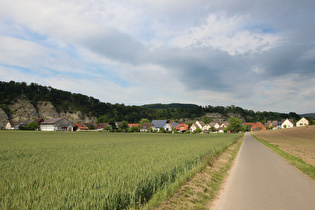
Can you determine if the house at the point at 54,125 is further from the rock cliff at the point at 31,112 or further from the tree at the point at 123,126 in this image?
the rock cliff at the point at 31,112

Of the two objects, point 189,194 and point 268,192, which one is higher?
point 189,194

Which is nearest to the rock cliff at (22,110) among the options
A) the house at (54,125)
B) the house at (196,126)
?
the house at (54,125)

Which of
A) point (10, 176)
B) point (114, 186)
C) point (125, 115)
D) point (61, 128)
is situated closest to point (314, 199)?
point (114, 186)

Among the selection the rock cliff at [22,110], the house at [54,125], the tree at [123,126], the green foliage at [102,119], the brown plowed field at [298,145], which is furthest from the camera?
the green foliage at [102,119]

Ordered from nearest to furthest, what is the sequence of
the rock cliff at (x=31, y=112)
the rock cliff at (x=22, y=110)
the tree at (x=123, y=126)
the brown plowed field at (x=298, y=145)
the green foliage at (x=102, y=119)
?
the brown plowed field at (x=298, y=145) → the tree at (x=123, y=126) → the rock cliff at (x=31, y=112) → the rock cliff at (x=22, y=110) → the green foliage at (x=102, y=119)

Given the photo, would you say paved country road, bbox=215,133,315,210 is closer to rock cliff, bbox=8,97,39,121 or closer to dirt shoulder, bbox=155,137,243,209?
dirt shoulder, bbox=155,137,243,209

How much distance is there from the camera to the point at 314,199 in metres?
5.92

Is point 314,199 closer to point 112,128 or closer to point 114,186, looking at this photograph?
point 114,186

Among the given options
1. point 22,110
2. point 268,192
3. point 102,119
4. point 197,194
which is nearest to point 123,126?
point 102,119

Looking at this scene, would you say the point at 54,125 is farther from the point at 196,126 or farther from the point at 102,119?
the point at 196,126

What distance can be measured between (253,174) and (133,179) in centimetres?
648

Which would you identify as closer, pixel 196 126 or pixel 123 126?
pixel 123 126

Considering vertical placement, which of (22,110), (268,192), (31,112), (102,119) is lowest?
(268,192)

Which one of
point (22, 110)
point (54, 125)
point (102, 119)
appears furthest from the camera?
point (102, 119)
